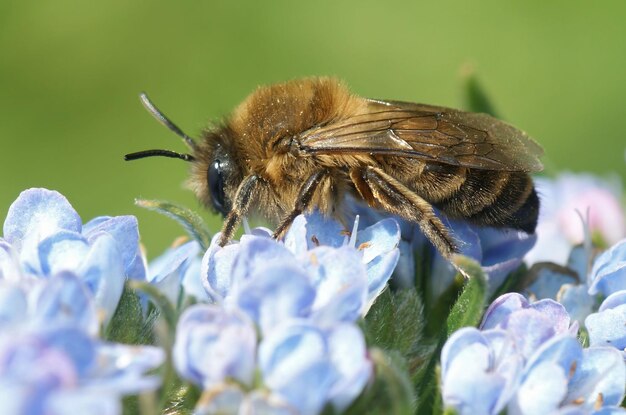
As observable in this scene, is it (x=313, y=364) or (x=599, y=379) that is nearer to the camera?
(x=313, y=364)

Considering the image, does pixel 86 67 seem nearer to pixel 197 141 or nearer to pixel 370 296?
pixel 197 141

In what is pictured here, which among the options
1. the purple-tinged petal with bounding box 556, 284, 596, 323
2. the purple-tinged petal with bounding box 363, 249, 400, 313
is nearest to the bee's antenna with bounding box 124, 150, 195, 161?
the purple-tinged petal with bounding box 363, 249, 400, 313

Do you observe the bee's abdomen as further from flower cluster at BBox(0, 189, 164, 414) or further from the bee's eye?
flower cluster at BBox(0, 189, 164, 414)

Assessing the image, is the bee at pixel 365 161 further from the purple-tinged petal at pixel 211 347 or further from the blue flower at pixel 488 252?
the purple-tinged petal at pixel 211 347

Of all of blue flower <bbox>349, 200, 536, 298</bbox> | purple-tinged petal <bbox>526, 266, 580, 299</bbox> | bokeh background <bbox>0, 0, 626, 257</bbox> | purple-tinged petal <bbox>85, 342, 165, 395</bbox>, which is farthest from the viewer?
bokeh background <bbox>0, 0, 626, 257</bbox>

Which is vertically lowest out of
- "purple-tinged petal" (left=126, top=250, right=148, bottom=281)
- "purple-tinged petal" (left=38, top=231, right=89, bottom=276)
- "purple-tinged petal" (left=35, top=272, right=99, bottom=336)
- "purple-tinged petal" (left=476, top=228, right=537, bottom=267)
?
"purple-tinged petal" (left=476, top=228, right=537, bottom=267)

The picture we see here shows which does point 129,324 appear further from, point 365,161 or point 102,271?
point 365,161

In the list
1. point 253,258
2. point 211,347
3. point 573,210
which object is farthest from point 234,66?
point 211,347
